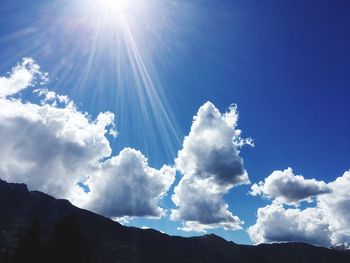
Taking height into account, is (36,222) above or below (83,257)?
above

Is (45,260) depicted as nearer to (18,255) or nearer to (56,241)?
(56,241)

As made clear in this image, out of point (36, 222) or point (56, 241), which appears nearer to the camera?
point (56, 241)

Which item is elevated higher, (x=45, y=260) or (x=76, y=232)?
(x=76, y=232)

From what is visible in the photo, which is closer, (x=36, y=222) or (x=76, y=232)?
(x=76, y=232)

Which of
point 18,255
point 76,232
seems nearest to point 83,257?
point 76,232

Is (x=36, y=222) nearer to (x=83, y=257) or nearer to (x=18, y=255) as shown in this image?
(x=18, y=255)

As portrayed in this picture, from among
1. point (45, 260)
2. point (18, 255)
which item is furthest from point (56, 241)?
point (18, 255)

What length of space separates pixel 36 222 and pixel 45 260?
13.8 metres

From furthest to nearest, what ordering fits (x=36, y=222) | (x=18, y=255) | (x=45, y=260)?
(x=36, y=222) < (x=18, y=255) < (x=45, y=260)

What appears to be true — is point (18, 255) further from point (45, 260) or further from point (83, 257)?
point (83, 257)

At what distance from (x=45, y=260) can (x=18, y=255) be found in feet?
28.3

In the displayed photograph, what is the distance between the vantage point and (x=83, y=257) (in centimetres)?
5950

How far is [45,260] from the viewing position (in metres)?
57.6

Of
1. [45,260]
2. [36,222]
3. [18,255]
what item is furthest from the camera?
[36,222]
